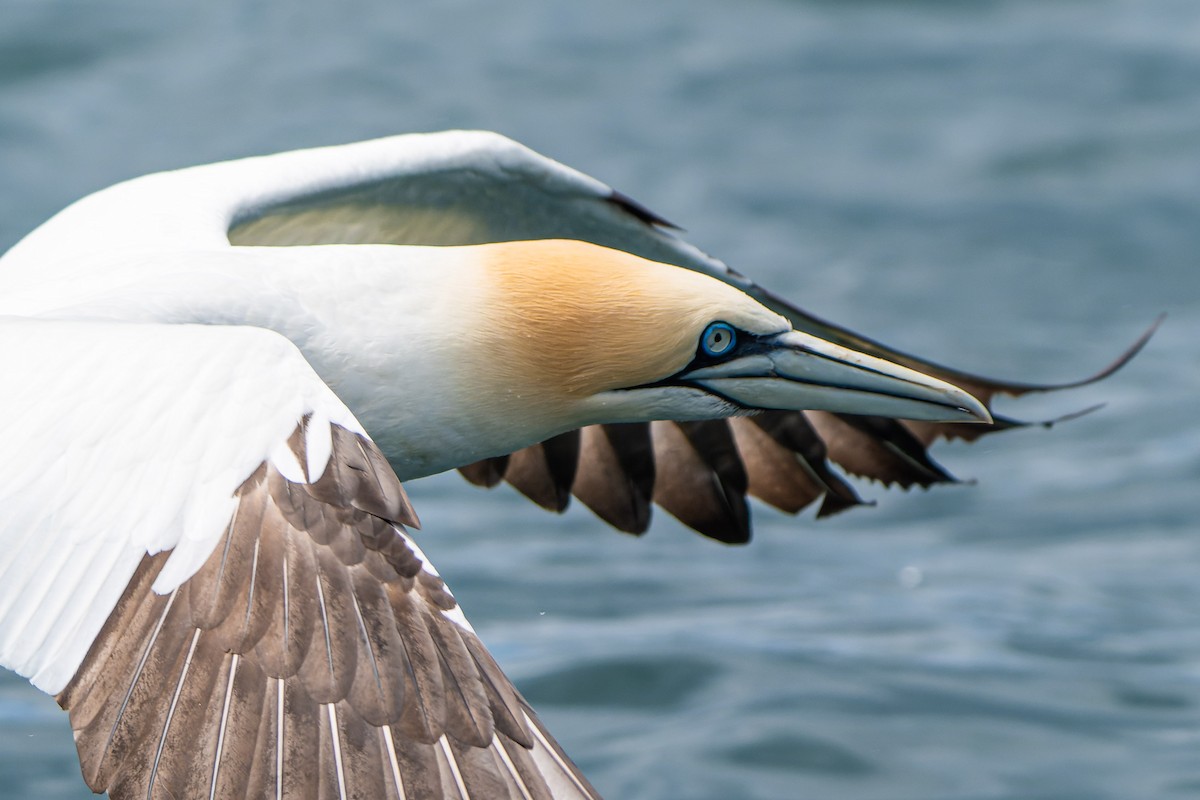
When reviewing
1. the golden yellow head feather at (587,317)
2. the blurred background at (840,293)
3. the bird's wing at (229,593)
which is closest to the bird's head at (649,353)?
the golden yellow head feather at (587,317)

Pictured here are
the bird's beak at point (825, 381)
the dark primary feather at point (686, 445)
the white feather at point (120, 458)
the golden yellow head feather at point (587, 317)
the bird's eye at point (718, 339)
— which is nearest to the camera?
the white feather at point (120, 458)

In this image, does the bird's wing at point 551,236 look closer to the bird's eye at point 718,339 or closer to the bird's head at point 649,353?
the bird's head at point 649,353

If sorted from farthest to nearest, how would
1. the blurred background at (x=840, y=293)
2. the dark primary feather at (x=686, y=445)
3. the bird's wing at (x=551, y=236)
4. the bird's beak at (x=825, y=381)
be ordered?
the blurred background at (x=840, y=293)
the dark primary feather at (x=686, y=445)
the bird's wing at (x=551, y=236)
the bird's beak at (x=825, y=381)

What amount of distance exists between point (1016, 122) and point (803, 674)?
8.22 metres

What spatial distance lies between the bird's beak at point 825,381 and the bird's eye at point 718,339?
0.06 m

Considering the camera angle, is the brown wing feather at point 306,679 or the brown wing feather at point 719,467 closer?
the brown wing feather at point 306,679

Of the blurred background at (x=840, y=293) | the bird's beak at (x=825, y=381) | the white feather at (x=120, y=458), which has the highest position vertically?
the white feather at (x=120, y=458)

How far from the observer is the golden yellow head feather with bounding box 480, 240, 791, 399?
5504mm

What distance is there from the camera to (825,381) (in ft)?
19.1

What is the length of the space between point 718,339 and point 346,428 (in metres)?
1.68

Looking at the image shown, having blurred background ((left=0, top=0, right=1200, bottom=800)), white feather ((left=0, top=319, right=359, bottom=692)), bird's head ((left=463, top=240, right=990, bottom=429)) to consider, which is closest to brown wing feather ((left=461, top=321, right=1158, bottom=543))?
blurred background ((left=0, top=0, right=1200, bottom=800))

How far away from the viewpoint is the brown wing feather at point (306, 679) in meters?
3.85

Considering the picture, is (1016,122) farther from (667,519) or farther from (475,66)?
(667,519)

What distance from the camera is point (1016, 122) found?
15.5 meters
